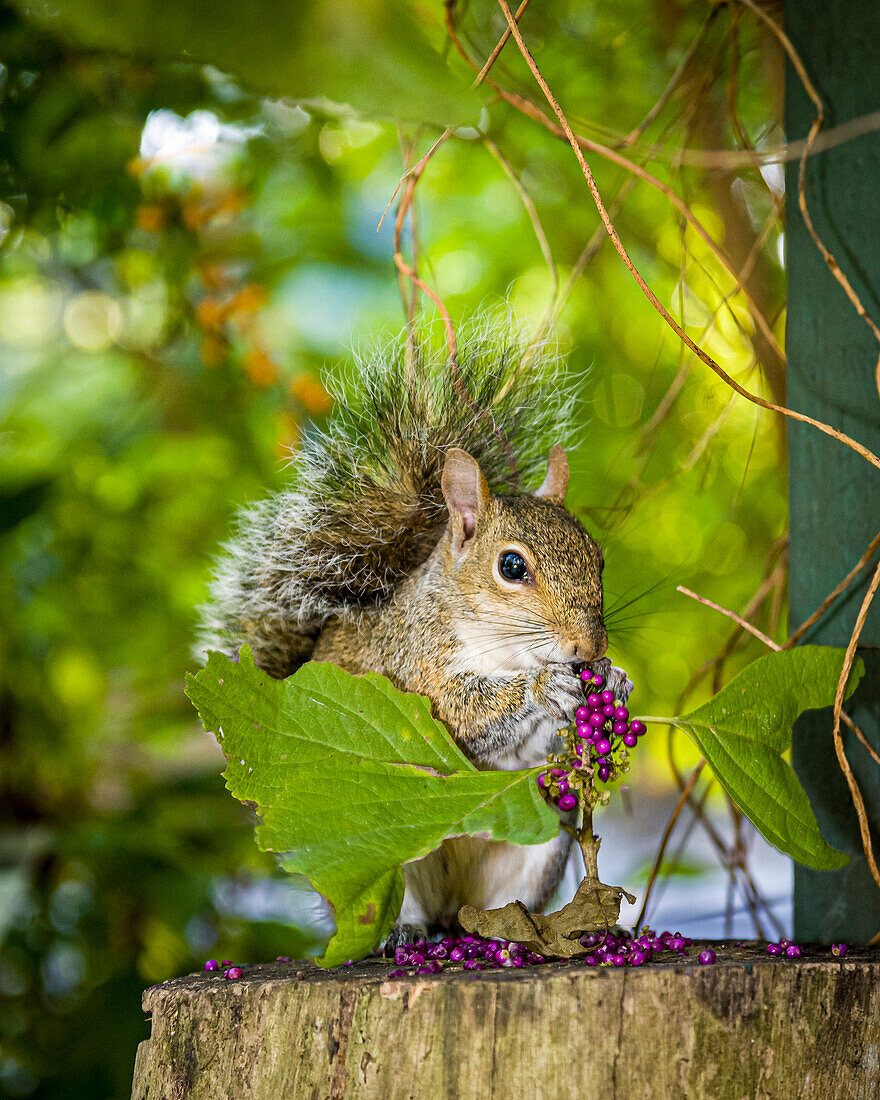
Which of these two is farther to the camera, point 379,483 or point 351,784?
point 379,483

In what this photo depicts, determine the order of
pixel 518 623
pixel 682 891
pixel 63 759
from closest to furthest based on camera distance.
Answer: pixel 518 623, pixel 63 759, pixel 682 891

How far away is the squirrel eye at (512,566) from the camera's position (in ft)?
3.15

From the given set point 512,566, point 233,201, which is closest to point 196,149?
point 233,201

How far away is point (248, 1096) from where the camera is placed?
75cm

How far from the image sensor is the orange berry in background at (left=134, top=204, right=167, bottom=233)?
1.67m

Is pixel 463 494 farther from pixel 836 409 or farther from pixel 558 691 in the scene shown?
pixel 836 409

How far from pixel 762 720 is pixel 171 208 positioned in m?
1.39

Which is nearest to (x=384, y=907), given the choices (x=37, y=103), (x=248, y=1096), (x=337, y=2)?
(x=248, y=1096)

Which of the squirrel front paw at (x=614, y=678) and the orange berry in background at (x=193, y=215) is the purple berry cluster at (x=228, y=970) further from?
the orange berry in background at (x=193, y=215)

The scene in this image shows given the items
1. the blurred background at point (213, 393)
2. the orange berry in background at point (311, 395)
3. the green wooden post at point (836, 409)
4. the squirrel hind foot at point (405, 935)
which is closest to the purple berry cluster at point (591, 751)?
the squirrel hind foot at point (405, 935)

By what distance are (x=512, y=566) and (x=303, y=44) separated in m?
0.62

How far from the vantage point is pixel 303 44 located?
397 millimetres

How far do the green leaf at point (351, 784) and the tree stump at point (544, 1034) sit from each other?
0.07 metres

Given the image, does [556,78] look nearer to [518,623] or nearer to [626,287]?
[626,287]
